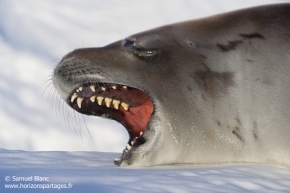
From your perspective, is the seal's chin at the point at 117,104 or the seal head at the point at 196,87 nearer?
the seal head at the point at 196,87

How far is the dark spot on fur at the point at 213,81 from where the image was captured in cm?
503

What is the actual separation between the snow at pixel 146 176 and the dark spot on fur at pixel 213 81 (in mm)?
692

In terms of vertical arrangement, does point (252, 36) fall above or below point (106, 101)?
above

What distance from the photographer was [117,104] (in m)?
5.43

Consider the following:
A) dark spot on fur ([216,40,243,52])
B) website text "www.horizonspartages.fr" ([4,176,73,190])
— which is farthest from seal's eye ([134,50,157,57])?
website text "www.horizonspartages.fr" ([4,176,73,190])

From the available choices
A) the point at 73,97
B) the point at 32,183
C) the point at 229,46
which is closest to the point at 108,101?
the point at 73,97

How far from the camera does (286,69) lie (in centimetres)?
523

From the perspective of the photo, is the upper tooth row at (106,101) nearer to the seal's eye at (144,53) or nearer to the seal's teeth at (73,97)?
the seal's teeth at (73,97)

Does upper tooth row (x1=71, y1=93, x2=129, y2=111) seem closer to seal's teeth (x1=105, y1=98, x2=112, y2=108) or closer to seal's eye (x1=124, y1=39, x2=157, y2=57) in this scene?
seal's teeth (x1=105, y1=98, x2=112, y2=108)

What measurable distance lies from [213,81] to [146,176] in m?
1.45

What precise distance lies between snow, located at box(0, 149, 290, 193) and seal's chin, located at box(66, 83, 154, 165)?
0.61 metres

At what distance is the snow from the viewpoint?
359cm

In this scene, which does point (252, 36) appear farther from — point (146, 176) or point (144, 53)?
point (146, 176)

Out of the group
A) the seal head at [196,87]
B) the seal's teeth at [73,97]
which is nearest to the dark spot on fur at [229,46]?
the seal head at [196,87]
